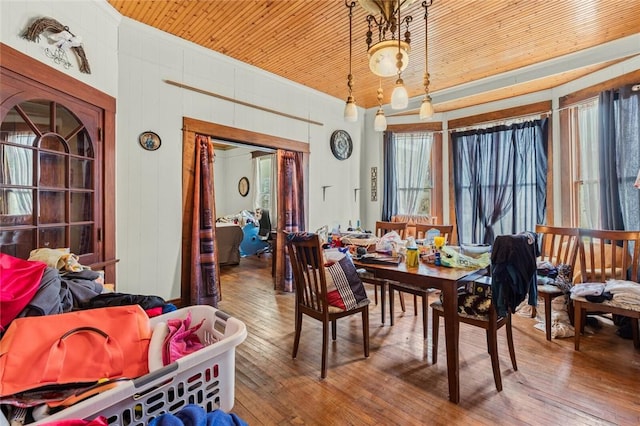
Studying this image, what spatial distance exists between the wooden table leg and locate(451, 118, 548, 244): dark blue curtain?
281cm

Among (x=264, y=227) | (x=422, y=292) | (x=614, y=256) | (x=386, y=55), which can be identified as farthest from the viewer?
(x=264, y=227)

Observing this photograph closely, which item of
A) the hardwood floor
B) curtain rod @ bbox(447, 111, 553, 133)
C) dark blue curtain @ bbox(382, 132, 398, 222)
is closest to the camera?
the hardwood floor

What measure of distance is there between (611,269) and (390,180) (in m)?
2.86

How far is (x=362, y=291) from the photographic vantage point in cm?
229

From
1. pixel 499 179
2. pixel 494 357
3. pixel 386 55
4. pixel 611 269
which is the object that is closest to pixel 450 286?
pixel 494 357

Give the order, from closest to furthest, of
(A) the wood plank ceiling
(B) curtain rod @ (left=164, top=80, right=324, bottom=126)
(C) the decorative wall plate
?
(A) the wood plank ceiling, (C) the decorative wall plate, (B) curtain rod @ (left=164, top=80, right=324, bottom=126)

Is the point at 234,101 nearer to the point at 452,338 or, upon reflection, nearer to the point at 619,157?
the point at 452,338

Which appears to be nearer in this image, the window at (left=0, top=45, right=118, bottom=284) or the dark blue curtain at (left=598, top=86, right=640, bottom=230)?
the window at (left=0, top=45, right=118, bottom=284)

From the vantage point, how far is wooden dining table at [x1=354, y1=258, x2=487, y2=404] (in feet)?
5.95

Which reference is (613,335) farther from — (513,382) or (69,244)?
(69,244)

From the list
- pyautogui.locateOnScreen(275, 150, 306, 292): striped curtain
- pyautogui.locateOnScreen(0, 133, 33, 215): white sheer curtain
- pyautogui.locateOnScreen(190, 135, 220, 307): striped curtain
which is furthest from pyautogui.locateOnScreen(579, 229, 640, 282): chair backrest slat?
pyautogui.locateOnScreen(0, 133, 33, 215): white sheer curtain

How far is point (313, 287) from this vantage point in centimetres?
222

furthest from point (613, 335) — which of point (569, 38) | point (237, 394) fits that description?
point (237, 394)

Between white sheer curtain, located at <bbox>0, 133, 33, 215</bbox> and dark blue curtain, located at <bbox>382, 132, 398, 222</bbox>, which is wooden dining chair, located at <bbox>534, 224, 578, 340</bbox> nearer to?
dark blue curtain, located at <bbox>382, 132, 398, 222</bbox>
